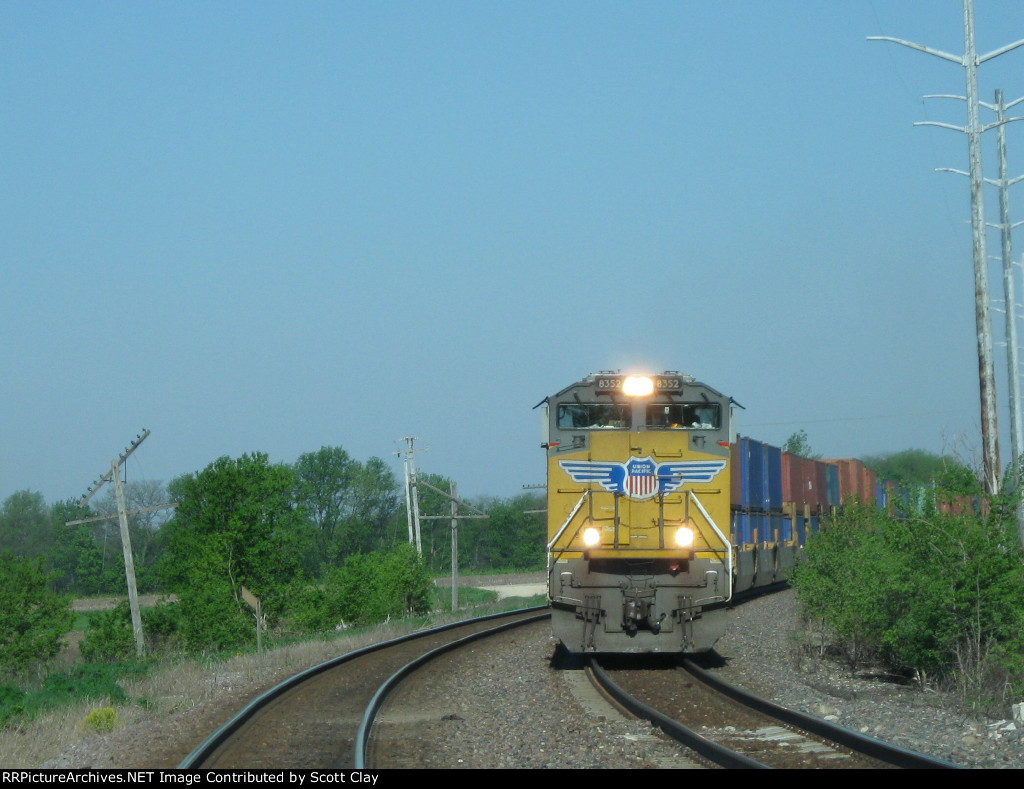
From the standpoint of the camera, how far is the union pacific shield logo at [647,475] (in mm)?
14852

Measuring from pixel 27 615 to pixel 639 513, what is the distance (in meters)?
42.6

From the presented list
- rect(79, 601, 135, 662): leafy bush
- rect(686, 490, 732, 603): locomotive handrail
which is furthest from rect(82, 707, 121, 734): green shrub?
rect(79, 601, 135, 662): leafy bush

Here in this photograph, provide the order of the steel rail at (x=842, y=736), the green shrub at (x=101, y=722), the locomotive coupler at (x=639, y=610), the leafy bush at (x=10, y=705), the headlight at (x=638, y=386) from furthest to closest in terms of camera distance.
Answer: the headlight at (x=638, y=386) → the locomotive coupler at (x=639, y=610) → the leafy bush at (x=10, y=705) → the green shrub at (x=101, y=722) → the steel rail at (x=842, y=736)

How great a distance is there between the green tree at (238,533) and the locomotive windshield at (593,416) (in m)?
33.7

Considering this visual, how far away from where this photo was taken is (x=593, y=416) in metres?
15.3

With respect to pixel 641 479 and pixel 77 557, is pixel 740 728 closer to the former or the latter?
pixel 641 479

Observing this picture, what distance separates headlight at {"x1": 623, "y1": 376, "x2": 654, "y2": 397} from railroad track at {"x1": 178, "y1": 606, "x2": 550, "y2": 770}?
5.18 m

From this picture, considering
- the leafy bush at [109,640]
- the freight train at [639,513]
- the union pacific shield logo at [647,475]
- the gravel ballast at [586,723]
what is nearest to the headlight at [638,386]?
the freight train at [639,513]

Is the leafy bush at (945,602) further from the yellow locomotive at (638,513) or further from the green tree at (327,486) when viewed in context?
the green tree at (327,486)

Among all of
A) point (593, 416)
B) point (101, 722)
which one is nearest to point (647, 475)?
point (593, 416)

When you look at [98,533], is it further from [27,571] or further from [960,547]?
[960,547]

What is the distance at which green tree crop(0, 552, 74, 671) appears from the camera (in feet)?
157

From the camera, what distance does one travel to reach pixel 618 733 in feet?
34.8
